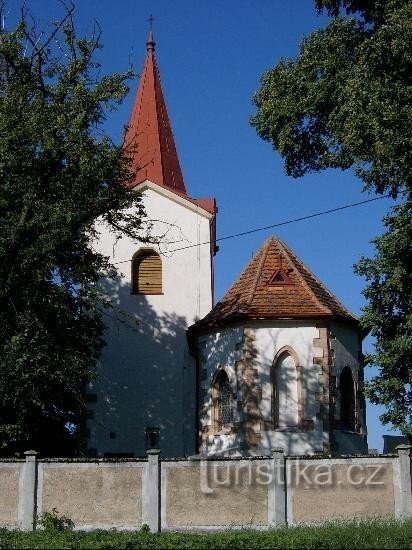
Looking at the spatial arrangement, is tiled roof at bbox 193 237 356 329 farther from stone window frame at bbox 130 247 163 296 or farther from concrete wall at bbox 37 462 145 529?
concrete wall at bbox 37 462 145 529

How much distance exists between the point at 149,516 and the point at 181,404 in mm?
8688

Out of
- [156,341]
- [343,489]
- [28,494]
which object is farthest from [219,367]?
[28,494]

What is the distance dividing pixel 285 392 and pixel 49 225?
7.47 m

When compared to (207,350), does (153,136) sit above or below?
above

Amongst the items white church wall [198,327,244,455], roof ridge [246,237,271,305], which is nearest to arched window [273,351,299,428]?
white church wall [198,327,244,455]

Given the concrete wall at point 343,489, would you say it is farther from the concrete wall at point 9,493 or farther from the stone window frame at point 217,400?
the stone window frame at point 217,400

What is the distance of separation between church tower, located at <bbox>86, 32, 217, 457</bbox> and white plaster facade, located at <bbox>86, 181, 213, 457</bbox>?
3 centimetres

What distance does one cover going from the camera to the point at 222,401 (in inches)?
869

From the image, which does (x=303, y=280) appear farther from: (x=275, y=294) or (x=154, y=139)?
(x=154, y=139)

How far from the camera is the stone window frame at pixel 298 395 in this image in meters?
20.6

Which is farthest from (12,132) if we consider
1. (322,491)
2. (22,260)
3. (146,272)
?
(322,491)

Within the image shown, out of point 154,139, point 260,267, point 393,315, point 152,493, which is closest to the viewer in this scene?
point 152,493

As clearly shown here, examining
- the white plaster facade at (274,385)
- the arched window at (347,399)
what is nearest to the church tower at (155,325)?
the white plaster facade at (274,385)

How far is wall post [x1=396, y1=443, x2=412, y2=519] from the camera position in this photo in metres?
14.5
